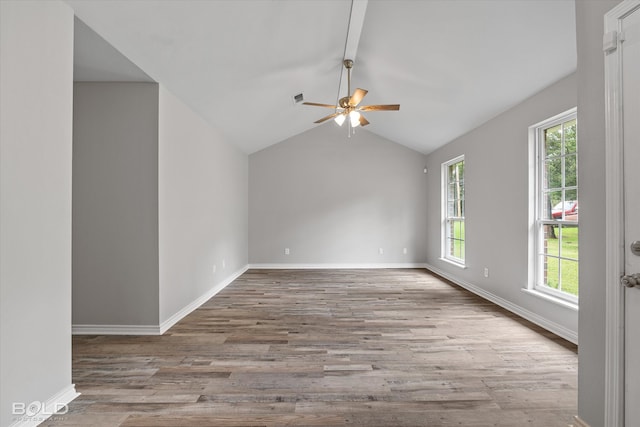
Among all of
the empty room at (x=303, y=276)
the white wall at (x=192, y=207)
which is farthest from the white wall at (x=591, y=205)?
the white wall at (x=192, y=207)

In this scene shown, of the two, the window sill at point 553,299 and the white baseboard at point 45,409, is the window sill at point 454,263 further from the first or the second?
the white baseboard at point 45,409

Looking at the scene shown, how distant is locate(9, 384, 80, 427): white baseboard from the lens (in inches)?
69.9

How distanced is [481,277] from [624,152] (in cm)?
371

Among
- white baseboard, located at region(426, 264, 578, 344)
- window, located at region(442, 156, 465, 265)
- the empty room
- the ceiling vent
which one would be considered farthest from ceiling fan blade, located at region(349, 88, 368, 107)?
white baseboard, located at region(426, 264, 578, 344)

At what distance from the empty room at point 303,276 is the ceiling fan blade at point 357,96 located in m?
0.03

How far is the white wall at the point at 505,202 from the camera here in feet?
10.9

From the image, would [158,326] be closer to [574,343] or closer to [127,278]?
[127,278]

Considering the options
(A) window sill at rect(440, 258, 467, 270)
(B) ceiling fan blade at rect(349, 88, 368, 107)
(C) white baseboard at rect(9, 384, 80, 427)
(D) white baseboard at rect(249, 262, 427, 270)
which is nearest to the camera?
(C) white baseboard at rect(9, 384, 80, 427)

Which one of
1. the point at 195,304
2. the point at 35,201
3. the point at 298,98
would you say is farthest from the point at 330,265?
the point at 35,201

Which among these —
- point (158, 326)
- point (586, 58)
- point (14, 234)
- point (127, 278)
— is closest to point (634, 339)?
point (586, 58)

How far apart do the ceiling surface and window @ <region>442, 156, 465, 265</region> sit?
1181 millimetres

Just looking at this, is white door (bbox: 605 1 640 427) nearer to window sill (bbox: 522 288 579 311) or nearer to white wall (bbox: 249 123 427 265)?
window sill (bbox: 522 288 579 311)

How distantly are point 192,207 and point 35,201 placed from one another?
2.25 metres

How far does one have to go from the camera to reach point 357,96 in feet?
11.9
